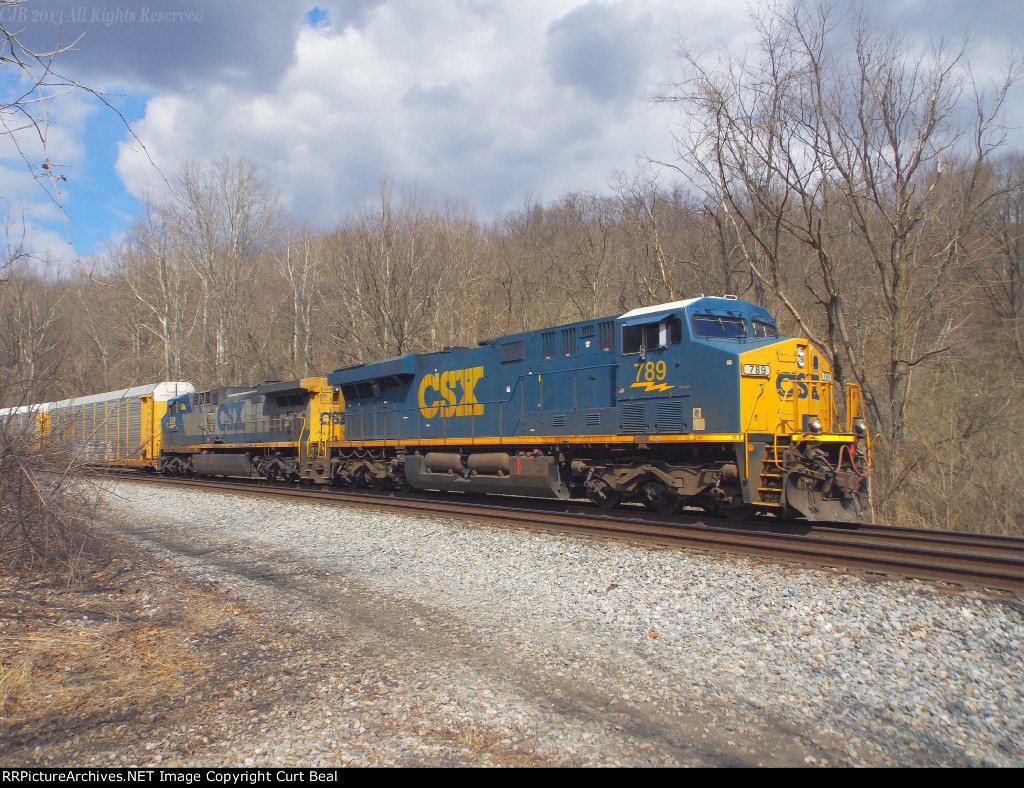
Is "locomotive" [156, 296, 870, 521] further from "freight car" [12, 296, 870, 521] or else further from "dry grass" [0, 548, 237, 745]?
"dry grass" [0, 548, 237, 745]

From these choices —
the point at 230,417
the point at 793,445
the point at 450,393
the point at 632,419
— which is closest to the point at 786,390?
the point at 793,445

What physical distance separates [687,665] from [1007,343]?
78.5 feet

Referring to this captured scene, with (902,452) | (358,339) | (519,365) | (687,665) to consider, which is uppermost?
(358,339)

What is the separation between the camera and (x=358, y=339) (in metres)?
28.6

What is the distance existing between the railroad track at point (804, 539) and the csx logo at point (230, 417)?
969 centimetres

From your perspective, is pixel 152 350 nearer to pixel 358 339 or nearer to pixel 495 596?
pixel 358 339

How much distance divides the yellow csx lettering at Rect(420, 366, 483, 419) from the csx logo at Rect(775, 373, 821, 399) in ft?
20.6

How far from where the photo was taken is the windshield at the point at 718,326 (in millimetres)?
10430

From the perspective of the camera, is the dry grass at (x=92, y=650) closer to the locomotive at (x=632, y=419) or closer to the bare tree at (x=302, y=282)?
the locomotive at (x=632, y=419)

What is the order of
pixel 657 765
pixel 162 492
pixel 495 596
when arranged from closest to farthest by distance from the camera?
pixel 657 765 → pixel 495 596 → pixel 162 492

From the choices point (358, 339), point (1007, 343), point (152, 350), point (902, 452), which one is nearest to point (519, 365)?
point (902, 452)

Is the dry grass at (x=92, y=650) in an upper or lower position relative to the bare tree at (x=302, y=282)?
lower

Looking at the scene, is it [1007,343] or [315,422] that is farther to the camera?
[1007,343]

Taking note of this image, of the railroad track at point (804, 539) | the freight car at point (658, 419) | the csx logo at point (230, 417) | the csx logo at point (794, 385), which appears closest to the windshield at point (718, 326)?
the freight car at point (658, 419)
